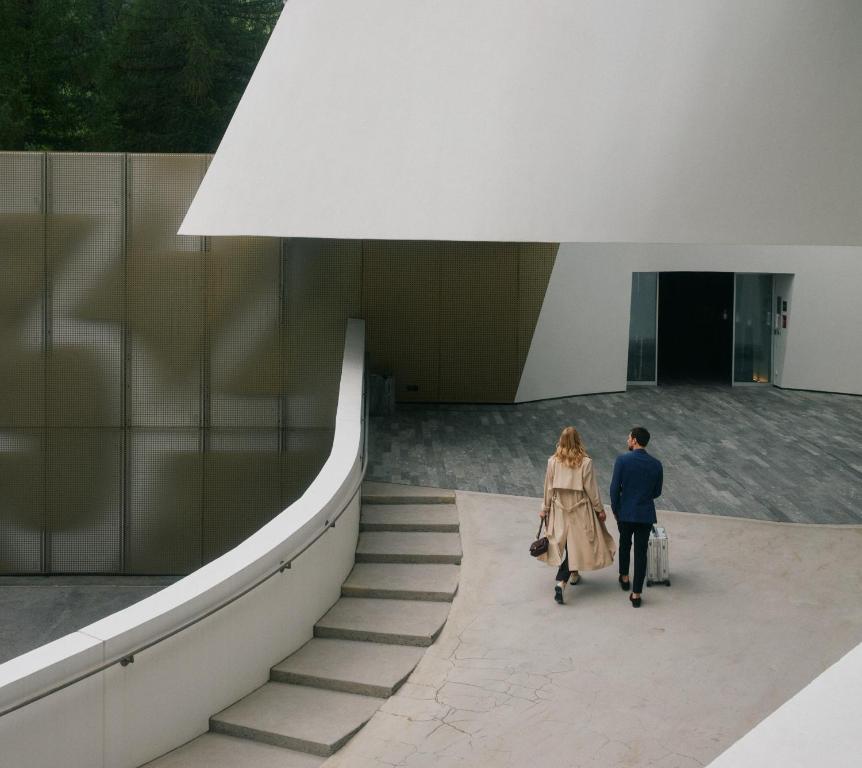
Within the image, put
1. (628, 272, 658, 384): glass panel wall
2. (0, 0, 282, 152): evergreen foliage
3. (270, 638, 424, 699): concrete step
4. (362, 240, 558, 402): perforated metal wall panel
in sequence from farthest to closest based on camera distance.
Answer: (0, 0, 282, 152): evergreen foliage < (628, 272, 658, 384): glass panel wall < (362, 240, 558, 402): perforated metal wall panel < (270, 638, 424, 699): concrete step

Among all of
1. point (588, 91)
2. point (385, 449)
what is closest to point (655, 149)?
point (588, 91)

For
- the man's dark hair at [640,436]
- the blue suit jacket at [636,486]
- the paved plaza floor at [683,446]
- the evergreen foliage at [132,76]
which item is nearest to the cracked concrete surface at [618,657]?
the blue suit jacket at [636,486]

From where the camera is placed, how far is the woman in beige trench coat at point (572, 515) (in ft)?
30.6

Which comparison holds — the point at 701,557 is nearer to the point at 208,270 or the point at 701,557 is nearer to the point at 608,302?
the point at 208,270

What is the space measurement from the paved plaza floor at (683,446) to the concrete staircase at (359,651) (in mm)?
1579

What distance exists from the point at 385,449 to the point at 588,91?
560 centimetres

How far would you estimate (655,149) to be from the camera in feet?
38.5

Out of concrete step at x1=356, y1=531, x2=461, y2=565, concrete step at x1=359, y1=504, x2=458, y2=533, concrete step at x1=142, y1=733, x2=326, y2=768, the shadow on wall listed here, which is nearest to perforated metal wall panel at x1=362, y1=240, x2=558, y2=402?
the shadow on wall

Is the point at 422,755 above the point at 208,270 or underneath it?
underneath

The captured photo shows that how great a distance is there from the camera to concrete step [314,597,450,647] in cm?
908

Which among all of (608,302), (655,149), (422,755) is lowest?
(422,755)

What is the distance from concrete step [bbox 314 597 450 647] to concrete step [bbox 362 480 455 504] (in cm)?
237

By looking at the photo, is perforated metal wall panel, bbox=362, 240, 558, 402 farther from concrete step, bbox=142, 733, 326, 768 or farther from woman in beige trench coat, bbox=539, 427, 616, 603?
concrete step, bbox=142, 733, 326, 768

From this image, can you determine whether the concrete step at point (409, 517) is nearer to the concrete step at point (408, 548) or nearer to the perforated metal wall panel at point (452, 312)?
the concrete step at point (408, 548)
